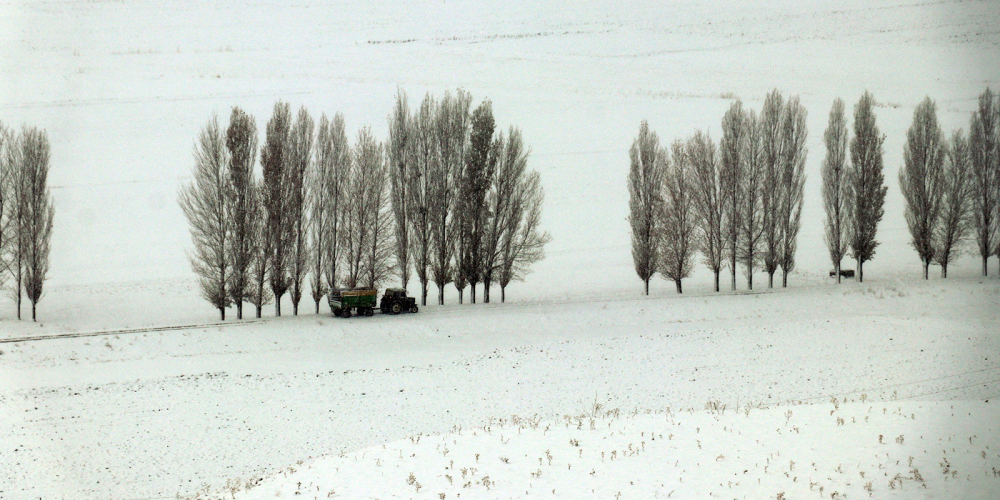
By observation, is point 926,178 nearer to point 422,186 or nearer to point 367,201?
point 422,186

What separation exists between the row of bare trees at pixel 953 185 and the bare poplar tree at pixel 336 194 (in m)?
28.3

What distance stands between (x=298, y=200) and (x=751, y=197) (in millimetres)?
21851

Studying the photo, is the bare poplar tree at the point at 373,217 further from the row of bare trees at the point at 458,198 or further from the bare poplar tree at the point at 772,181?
the bare poplar tree at the point at 772,181

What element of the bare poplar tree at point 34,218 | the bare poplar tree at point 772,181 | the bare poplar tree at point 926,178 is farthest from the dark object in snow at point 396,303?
the bare poplar tree at point 926,178

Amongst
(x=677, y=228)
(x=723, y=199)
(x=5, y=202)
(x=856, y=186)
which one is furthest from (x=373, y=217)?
(x=856, y=186)

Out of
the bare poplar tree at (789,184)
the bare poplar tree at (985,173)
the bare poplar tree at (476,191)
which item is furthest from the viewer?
the bare poplar tree at (789,184)

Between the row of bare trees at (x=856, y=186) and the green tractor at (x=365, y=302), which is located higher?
the row of bare trees at (x=856, y=186)

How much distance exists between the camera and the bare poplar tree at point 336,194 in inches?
1110

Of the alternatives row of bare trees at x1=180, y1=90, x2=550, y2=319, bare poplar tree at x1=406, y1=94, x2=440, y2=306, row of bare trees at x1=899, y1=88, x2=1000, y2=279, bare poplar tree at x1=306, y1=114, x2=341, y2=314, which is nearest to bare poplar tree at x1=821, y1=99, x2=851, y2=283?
row of bare trees at x1=899, y1=88, x2=1000, y2=279

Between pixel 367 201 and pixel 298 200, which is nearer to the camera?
pixel 298 200

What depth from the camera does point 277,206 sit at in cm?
2647

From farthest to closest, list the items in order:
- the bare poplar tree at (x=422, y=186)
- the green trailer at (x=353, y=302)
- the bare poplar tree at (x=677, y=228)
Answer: the bare poplar tree at (x=677, y=228)
the bare poplar tree at (x=422, y=186)
the green trailer at (x=353, y=302)

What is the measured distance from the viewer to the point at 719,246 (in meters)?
31.8

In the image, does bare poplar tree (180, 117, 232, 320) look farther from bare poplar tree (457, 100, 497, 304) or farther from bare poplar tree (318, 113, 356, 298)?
bare poplar tree (457, 100, 497, 304)
